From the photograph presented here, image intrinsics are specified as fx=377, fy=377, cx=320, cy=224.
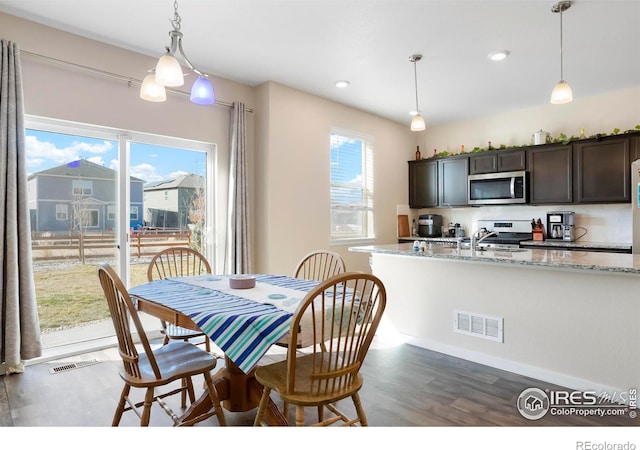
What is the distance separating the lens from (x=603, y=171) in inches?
173

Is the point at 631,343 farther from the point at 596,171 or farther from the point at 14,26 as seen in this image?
the point at 14,26

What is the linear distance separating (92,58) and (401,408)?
3.68 meters

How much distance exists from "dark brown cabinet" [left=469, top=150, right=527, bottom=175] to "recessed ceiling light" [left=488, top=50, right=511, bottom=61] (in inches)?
72.6

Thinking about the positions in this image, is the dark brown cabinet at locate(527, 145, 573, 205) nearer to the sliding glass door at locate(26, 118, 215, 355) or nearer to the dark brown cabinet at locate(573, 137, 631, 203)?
the dark brown cabinet at locate(573, 137, 631, 203)

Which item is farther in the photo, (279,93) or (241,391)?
(279,93)

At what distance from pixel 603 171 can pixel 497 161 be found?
124cm

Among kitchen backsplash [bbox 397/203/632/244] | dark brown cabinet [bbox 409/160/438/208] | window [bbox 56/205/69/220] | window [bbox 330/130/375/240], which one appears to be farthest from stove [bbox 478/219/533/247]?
window [bbox 56/205/69/220]

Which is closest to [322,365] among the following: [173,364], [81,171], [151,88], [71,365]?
[173,364]

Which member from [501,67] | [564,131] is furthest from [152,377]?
[564,131]

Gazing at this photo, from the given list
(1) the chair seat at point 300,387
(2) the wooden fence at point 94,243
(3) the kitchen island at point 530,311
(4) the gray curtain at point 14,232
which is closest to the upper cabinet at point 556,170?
(3) the kitchen island at point 530,311

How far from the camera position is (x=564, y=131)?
4.94 m

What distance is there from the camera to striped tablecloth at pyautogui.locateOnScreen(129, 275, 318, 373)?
1.56 metres

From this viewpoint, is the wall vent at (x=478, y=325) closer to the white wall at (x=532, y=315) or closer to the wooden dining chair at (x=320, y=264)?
the white wall at (x=532, y=315)

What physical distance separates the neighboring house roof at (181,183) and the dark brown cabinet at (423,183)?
3535mm
